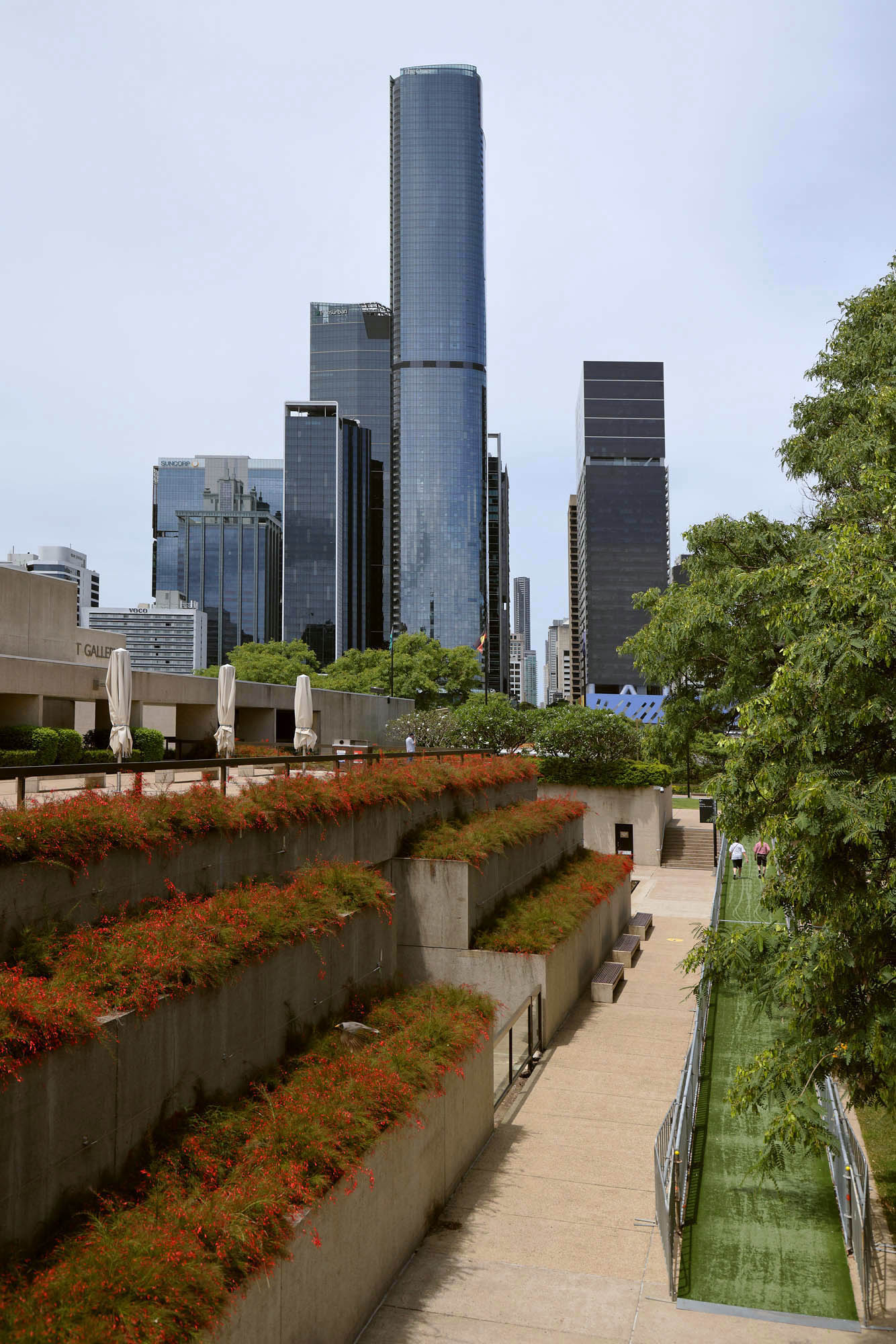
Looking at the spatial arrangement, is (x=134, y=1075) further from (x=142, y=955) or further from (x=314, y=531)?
(x=314, y=531)

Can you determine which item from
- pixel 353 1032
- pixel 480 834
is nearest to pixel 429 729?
pixel 480 834

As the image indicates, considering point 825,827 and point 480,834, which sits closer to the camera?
point 825,827

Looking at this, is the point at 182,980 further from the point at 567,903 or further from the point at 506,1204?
the point at 567,903

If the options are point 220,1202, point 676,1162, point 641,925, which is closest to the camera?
point 220,1202

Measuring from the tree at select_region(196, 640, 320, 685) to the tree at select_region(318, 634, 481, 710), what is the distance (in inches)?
149

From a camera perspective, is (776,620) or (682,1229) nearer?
(776,620)

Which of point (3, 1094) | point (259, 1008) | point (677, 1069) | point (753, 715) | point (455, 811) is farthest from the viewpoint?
point (455, 811)

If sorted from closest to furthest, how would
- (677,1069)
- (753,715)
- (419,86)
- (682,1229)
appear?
(753,715), (682,1229), (677,1069), (419,86)

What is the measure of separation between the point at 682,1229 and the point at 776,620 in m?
8.05

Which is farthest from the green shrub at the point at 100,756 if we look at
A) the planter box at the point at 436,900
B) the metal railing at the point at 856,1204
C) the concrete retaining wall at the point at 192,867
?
the metal railing at the point at 856,1204

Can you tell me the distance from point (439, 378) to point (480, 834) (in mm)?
159444

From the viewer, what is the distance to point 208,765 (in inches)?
447

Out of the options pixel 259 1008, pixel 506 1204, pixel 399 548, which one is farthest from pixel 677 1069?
pixel 399 548

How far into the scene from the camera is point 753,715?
8.09 meters
